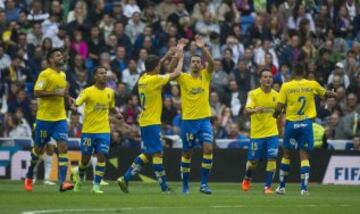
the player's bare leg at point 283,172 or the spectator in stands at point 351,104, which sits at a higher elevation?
the spectator in stands at point 351,104

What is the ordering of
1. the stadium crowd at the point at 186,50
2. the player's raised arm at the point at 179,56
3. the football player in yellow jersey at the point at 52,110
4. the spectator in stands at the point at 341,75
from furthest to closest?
the spectator in stands at the point at 341,75 < the stadium crowd at the point at 186,50 < the football player in yellow jersey at the point at 52,110 < the player's raised arm at the point at 179,56

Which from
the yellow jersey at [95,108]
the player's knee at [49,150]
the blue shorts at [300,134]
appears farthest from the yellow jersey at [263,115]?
the player's knee at [49,150]

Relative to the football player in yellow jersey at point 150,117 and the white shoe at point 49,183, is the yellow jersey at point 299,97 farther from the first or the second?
the white shoe at point 49,183

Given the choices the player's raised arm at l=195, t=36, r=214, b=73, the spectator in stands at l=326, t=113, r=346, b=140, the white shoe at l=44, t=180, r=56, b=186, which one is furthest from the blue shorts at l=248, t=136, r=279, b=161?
the spectator in stands at l=326, t=113, r=346, b=140

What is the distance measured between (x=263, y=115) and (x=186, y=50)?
34.1 ft

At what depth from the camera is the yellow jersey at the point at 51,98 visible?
2556cm

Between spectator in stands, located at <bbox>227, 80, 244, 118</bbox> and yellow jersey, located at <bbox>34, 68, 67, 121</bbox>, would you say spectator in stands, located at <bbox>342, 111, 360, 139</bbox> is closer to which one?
spectator in stands, located at <bbox>227, 80, 244, 118</bbox>

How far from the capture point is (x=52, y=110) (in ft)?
84.9

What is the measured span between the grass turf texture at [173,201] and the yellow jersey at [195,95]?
1612mm

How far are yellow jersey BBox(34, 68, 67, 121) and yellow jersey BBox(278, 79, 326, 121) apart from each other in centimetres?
445

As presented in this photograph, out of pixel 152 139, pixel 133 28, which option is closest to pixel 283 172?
pixel 152 139

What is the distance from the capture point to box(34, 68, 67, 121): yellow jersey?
25562 mm

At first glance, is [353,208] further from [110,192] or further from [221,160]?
[221,160]

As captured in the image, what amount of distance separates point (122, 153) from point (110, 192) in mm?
7114
